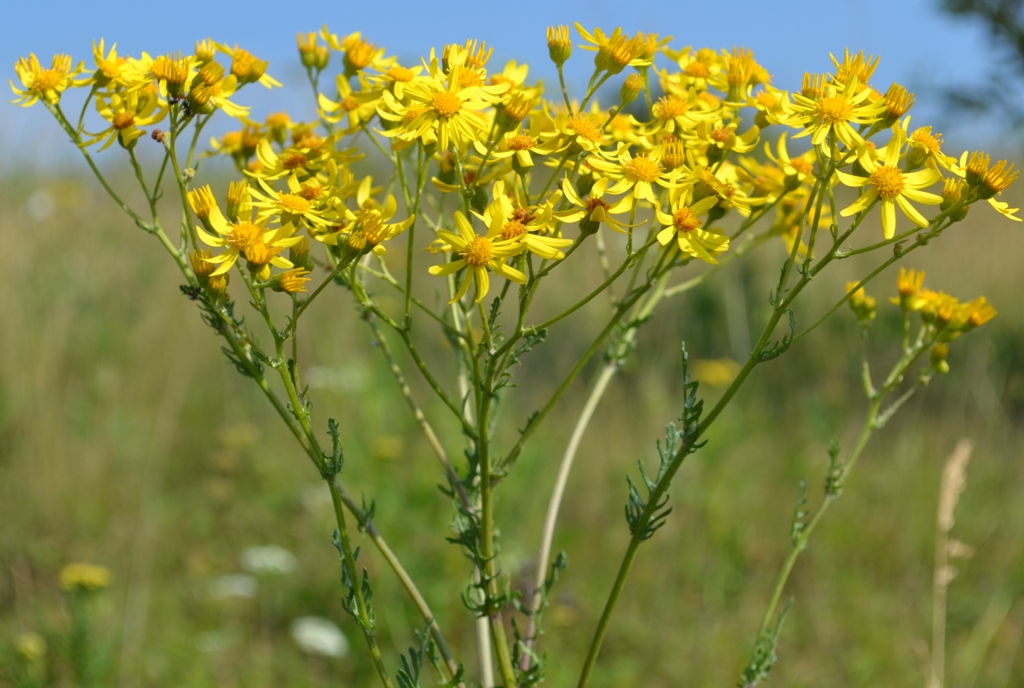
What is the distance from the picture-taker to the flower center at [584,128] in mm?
1163

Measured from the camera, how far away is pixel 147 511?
13.6ft

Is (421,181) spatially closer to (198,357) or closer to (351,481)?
(351,481)

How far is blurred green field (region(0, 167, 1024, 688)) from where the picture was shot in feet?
11.3

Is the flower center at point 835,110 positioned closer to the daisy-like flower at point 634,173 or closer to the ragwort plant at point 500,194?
the ragwort plant at point 500,194

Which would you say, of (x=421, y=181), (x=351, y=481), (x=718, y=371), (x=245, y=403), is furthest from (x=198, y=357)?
(x=421, y=181)

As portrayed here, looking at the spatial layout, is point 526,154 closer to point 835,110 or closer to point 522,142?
point 522,142

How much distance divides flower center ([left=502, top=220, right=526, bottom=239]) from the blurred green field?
2.30 m

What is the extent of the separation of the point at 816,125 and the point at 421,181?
558 millimetres

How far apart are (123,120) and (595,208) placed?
30.7 inches

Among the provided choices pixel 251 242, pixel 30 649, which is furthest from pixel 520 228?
pixel 30 649

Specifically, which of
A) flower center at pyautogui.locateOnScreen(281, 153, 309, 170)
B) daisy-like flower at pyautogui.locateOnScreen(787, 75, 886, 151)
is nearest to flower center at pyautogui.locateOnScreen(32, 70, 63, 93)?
flower center at pyautogui.locateOnScreen(281, 153, 309, 170)

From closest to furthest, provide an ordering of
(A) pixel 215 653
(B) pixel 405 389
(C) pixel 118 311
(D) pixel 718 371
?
(B) pixel 405 389
(A) pixel 215 653
(D) pixel 718 371
(C) pixel 118 311

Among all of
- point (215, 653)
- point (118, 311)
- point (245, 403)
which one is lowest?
point (215, 653)

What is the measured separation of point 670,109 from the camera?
1296 mm
